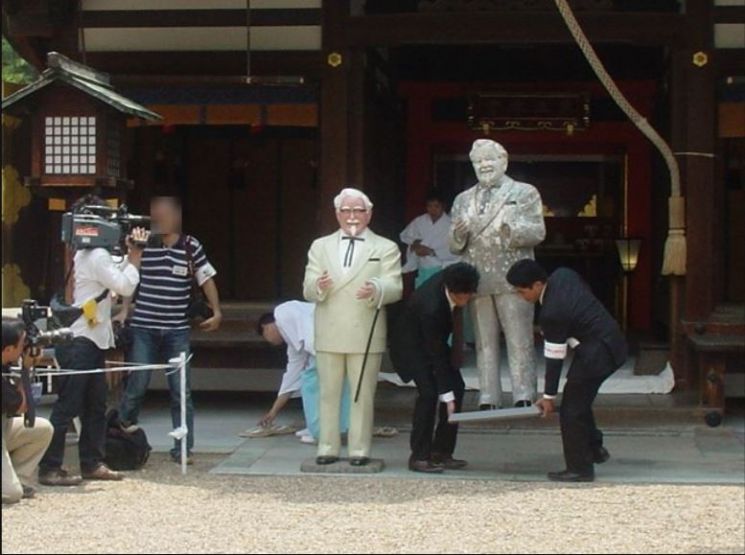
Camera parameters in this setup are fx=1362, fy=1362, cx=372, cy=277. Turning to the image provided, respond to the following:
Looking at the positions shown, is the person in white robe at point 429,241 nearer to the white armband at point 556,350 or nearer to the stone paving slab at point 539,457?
the stone paving slab at point 539,457

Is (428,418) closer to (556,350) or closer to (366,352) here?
Answer: (366,352)

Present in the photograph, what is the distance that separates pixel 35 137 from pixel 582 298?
375 centimetres

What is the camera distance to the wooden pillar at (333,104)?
9953 mm

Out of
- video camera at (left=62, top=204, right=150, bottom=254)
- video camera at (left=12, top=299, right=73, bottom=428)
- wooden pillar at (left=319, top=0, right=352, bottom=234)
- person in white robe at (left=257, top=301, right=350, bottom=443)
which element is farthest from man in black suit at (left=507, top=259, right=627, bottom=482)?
wooden pillar at (left=319, top=0, right=352, bottom=234)

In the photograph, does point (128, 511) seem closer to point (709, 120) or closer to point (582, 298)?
point (582, 298)

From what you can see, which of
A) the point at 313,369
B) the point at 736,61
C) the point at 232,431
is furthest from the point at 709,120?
the point at 232,431

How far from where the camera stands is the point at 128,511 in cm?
680

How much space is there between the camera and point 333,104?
32.7 ft

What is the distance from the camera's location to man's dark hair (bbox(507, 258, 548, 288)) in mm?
7547

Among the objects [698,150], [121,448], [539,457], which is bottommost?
[539,457]

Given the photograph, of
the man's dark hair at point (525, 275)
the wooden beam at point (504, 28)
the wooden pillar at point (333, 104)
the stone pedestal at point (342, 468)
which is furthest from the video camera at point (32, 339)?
the wooden beam at point (504, 28)

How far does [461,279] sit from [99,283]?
80.1 inches

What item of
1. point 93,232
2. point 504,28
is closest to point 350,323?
point 93,232

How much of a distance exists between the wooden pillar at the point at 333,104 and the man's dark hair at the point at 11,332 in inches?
138
